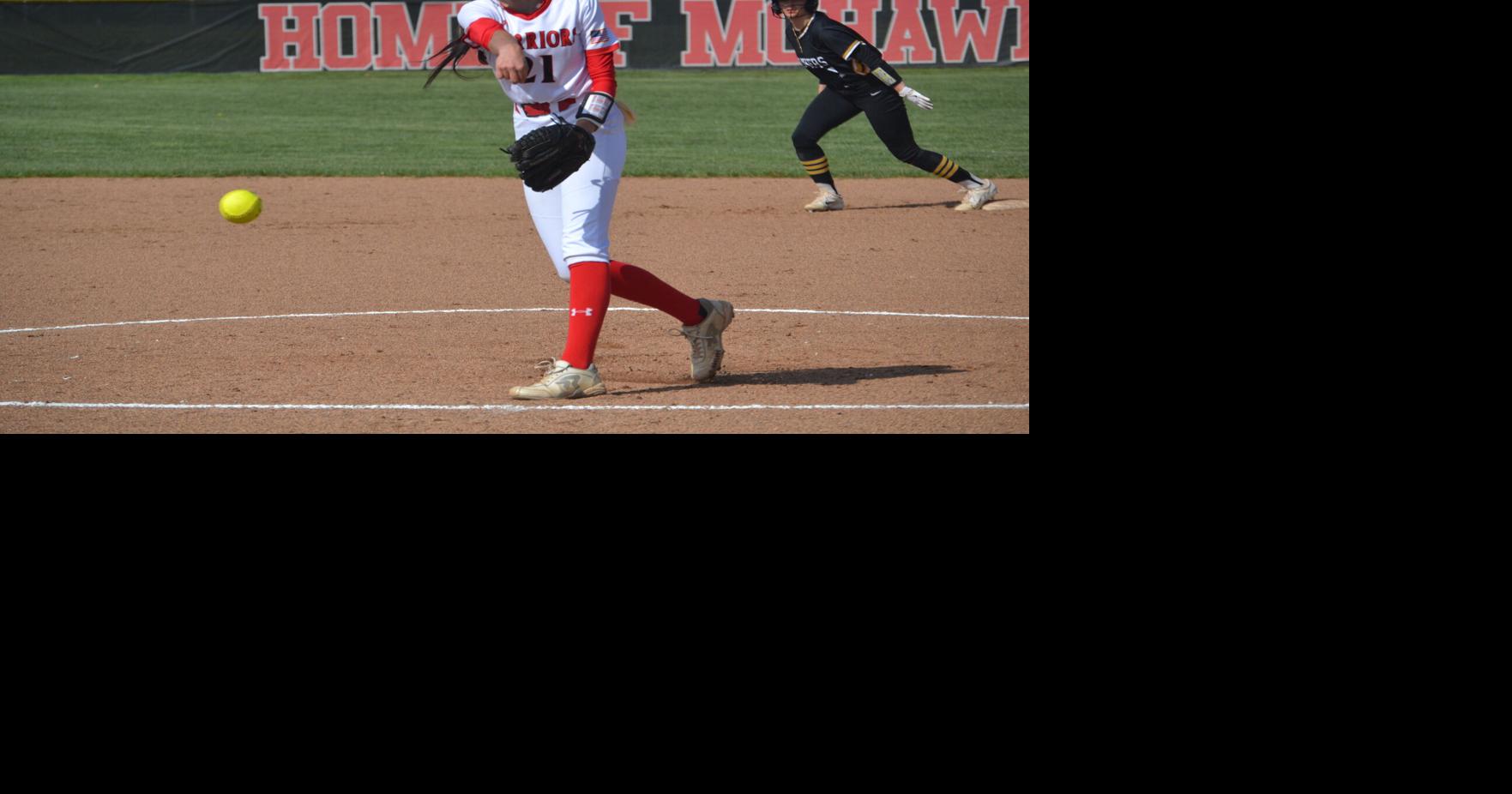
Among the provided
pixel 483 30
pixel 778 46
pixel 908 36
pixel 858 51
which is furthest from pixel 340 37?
pixel 483 30

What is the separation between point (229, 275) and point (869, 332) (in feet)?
13.5

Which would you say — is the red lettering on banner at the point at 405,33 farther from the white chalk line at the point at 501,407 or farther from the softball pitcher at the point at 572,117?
the white chalk line at the point at 501,407

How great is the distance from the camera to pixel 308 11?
27.8m

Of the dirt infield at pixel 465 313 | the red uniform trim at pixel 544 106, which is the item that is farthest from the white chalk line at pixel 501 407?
the red uniform trim at pixel 544 106

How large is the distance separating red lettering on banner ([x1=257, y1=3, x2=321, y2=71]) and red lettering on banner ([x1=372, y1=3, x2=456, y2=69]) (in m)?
1.13

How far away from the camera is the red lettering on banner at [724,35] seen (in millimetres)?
28359

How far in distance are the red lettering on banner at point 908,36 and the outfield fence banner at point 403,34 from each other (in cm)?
2

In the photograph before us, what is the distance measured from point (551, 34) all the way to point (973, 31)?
24.0 m

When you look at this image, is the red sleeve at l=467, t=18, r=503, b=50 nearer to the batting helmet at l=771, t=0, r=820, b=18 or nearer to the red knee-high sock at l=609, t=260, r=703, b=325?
the red knee-high sock at l=609, t=260, r=703, b=325

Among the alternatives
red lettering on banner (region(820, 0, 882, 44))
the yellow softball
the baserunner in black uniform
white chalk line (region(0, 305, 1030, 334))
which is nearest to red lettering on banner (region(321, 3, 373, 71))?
red lettering on banner (region(820, 0, 882, 44))

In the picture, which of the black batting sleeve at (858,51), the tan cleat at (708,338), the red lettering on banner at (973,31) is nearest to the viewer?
the tan cleat at (708,338)

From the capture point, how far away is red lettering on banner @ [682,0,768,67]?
28359 millimetres

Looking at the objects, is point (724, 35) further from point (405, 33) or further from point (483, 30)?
point (483, 30)

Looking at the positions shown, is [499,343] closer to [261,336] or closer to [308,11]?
[261,336]
